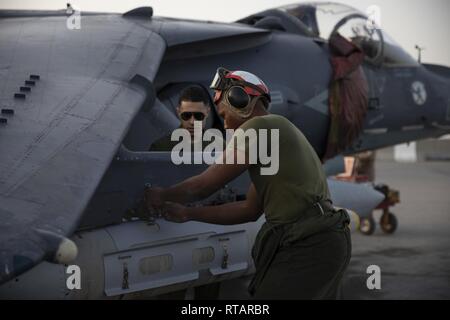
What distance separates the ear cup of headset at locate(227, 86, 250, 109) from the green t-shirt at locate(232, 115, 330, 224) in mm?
197

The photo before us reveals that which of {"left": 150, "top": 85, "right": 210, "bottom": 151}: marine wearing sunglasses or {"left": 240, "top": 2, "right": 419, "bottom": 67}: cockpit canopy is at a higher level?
{"left": 240, "top": 2, "right": 419, "bottom": 67}: cockpit canopy

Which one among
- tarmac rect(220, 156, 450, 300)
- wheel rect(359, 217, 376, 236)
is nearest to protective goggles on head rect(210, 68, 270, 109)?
tarmac rect(220, 156, 450, 300)

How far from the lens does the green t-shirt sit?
3.57 meters

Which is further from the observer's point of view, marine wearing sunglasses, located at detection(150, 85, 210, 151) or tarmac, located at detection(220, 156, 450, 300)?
tarmac, located at detection(220, 156, 450, 300)

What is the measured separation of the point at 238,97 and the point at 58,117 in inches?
45.3

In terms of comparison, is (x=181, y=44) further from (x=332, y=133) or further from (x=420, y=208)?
(x=420, y=208)

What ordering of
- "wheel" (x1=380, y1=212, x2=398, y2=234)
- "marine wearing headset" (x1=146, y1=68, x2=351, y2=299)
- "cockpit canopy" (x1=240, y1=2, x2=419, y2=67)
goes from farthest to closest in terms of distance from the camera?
"wheel" (x1=380, y1=212, x2=398, y2=234)
"cockpit canopy" (x1=240, y1=2, x2=419, y2=67)
"marine wearing headset" (x1=146, y1=68, x2=351, y2=299)

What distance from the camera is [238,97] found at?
12.2 feet

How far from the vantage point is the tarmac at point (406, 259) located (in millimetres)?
7719

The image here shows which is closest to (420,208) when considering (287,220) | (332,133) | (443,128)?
(443,128)

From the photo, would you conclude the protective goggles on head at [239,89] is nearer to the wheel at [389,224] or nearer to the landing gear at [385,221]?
the landing gear at [385,221]

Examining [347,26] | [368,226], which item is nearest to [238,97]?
[347,26]

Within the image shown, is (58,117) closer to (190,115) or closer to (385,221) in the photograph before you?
(190,115)

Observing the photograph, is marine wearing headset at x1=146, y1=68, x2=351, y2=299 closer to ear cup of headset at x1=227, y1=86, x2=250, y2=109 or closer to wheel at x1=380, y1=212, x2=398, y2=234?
ear cup of headset at x1=227, y1=86, x2=250, y2=109
